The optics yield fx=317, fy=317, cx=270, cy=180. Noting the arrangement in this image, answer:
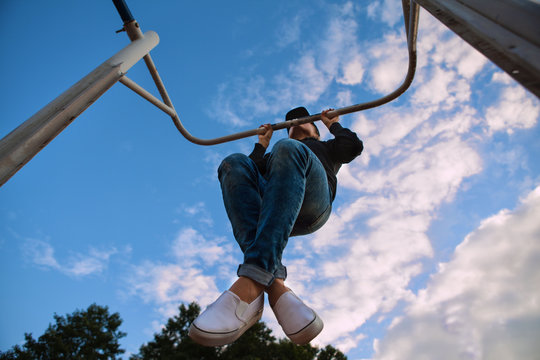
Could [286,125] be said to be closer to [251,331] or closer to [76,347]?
[251,331]

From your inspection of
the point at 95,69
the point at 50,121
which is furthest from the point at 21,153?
the point at 95,69

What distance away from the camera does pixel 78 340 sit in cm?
2198

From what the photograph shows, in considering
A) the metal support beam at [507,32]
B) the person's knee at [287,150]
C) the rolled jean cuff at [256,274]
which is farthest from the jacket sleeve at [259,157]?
the metal support beam at [507,32]

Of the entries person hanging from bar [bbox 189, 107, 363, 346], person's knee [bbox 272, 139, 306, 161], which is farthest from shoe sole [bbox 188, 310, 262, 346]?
person's knee [bbox 272, 139, 306, 161]

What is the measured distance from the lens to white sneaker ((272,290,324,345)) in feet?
3.45

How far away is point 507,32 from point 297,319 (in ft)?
3.14

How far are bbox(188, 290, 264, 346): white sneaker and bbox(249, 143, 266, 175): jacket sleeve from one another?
2.58 feet

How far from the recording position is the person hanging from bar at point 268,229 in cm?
104

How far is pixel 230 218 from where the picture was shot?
140 cm

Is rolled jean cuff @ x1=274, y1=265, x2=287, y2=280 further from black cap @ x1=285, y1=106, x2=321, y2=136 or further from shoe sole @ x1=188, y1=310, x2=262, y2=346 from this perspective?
black cap @ x1=285, y1=106, x2=321, y2=136

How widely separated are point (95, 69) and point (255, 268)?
3.39ft

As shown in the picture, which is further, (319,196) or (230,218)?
(319,196)

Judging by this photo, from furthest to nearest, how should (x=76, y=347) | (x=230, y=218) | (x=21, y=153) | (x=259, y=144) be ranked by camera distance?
(x=76, y=347) < (x=259, y=144) < (x=230, y=218) < (x=21, y=153)

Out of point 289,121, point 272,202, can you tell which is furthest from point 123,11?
point 272,202
